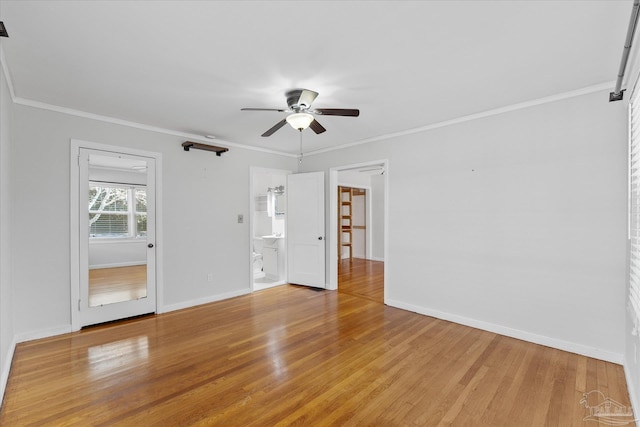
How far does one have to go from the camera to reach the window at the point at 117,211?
11.7ft

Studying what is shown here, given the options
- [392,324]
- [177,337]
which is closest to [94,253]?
[177,337]

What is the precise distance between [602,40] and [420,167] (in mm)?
2167

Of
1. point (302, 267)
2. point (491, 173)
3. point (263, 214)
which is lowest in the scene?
point (302, 267)

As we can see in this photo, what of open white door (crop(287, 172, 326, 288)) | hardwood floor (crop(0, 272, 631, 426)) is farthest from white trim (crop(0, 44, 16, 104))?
open white door (crop(287, 172, 326, 288))

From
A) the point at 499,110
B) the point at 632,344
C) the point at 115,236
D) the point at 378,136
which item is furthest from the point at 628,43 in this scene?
the point at 115,236

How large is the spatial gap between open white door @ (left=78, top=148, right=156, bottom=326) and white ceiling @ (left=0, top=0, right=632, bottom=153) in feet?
2.47

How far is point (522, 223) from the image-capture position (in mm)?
3186

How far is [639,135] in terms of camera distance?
193 cm

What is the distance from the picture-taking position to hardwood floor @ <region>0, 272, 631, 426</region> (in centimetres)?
200

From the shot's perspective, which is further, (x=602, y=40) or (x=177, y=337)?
(x=177, y=337)

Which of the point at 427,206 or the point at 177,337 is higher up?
the point at 427,206

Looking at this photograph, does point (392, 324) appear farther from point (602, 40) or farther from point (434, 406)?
point (602, 40)

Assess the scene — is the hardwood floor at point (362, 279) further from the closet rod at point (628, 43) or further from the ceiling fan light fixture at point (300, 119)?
the closet rod at point (628, 43)

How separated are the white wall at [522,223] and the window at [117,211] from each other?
3528 millimetres
